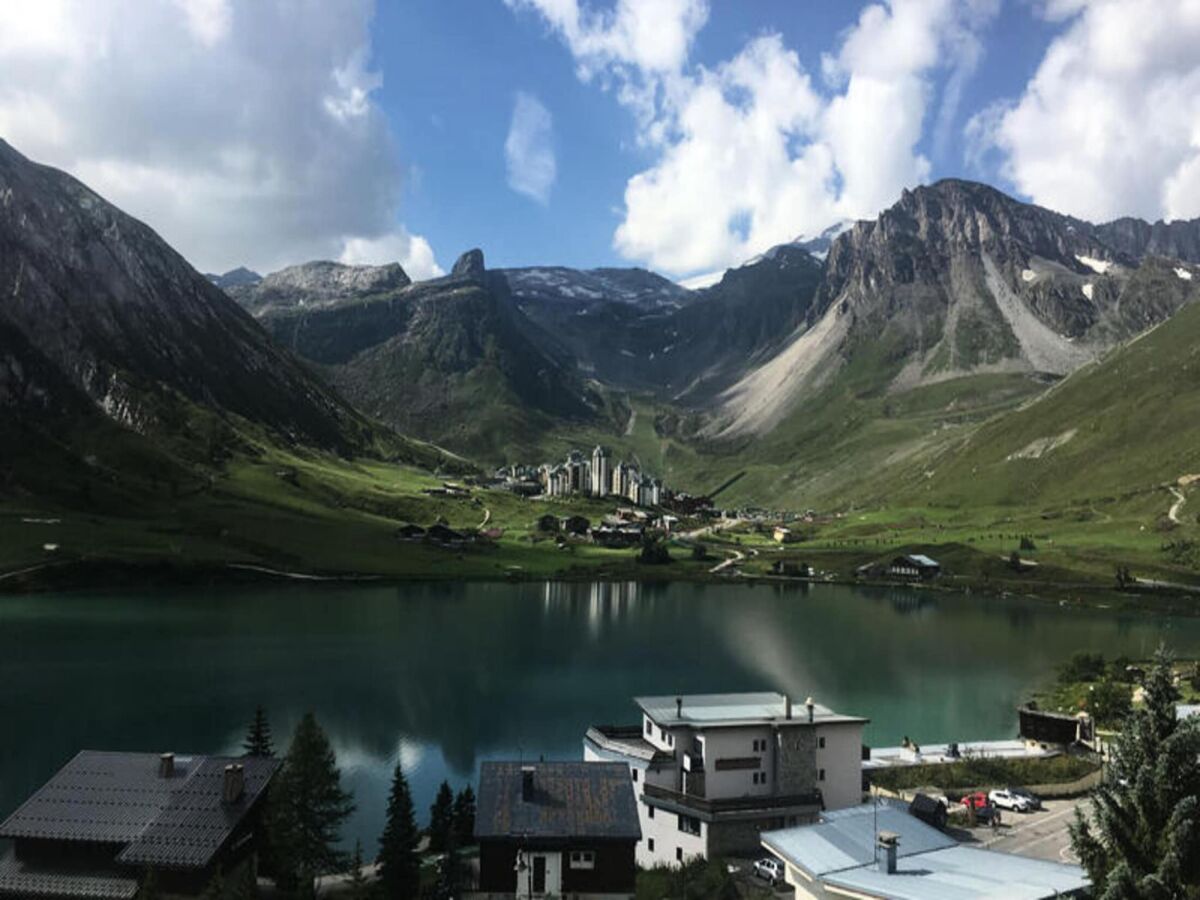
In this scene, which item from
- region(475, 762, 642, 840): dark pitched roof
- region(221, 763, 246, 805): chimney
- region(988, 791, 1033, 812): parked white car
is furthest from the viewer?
region(988, 791, 1033, 812): parked white car

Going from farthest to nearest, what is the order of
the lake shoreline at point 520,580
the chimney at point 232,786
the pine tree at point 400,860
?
the lake shoreline at point 520,580, the chimney at point 232,786, the pine tree at point 400,860

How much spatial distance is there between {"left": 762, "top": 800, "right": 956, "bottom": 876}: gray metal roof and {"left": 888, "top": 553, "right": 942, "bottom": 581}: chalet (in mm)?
166206

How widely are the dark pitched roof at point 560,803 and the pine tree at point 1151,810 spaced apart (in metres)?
22.5

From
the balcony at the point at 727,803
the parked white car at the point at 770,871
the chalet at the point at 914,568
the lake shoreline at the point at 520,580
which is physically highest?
the chalet at the point at 914,568

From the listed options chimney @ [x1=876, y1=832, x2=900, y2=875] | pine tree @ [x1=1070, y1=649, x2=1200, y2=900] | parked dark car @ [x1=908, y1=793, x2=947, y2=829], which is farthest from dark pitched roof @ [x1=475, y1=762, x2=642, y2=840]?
pine tree @ [x1=1070, y1=649, x2=1200, y2=900]

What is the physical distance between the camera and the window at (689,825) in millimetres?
49688

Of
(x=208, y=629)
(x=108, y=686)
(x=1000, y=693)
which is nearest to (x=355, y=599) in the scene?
(x=208, y=629)

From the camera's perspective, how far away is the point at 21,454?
19675cm

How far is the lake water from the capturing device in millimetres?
73312

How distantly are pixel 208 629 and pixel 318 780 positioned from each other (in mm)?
88387

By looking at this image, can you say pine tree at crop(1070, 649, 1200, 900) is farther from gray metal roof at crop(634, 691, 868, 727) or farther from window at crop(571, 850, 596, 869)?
gray metal roof at crop(634, 691, 868, 727)

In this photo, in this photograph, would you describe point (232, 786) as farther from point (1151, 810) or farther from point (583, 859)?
point (1151, 810)

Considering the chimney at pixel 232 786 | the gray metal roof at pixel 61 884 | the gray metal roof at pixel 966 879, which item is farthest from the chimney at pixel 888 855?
the gray metal roof at pixel 61 884

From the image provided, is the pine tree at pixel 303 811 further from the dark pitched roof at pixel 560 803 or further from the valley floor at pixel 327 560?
the valley floor at pixel 327 560
